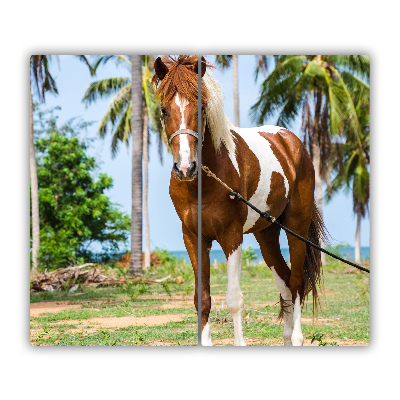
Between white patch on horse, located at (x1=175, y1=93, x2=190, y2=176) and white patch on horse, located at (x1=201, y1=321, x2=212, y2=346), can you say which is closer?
white patch on horse, located at (x1=175, y1=93, x2=190, y2=176)

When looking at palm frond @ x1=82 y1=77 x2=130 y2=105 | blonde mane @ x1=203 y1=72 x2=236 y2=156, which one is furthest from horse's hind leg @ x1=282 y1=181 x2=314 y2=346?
palm frond @ x1=82 y1=77 x2=130 y2=105

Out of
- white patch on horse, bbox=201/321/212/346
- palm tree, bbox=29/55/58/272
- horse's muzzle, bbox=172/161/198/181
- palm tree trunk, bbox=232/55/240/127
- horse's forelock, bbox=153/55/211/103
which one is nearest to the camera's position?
horse's muzzle, bbox=172/161/198/181

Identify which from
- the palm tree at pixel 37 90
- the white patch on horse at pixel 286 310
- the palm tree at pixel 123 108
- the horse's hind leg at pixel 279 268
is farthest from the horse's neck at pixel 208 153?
the palm tree at pixel 37 90

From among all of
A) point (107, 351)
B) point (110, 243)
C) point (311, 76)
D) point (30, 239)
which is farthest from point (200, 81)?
point (107, 351)

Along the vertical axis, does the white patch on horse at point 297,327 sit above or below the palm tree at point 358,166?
below

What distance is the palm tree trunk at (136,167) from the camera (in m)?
4.82

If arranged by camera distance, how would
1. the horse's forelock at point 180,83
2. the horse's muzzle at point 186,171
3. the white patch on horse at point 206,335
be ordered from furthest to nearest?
the white patch on horse at point 206,335, the horse's forelock at point 180,83, the horse's muzzle at point 186,171

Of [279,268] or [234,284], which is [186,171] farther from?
[279,268]

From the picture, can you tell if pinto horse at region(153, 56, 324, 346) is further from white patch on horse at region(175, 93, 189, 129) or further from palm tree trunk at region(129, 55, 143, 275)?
palm tree trunk at region(129, 55, 143, 275)

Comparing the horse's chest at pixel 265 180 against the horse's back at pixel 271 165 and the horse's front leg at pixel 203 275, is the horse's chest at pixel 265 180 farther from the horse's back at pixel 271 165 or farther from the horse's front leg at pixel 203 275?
the horse's front leg at pixel 203 275

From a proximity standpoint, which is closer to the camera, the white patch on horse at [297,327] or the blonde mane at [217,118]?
the blonde mane at [217,118]

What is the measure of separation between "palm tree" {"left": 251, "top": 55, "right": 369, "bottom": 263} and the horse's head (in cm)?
69

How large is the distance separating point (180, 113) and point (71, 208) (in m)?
1.31

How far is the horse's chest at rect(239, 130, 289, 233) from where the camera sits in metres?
4.67
